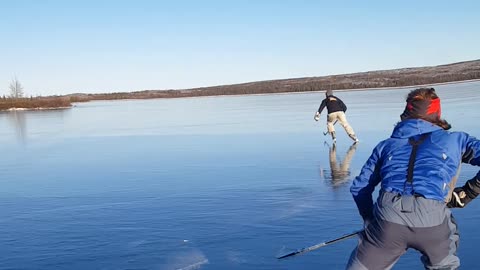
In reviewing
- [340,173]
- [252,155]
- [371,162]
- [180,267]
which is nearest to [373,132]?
[252,155]

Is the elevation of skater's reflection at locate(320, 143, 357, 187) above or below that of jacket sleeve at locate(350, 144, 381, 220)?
below

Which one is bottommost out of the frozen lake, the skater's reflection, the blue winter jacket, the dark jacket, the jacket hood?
the skater's reflection

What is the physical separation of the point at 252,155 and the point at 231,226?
5.21 m

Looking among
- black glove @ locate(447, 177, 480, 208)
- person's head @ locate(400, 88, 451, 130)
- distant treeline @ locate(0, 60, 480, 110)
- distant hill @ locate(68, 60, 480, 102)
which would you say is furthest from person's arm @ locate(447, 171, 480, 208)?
distant hill @ locate(68, 60, 480, 102)

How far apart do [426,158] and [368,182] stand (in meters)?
0.36

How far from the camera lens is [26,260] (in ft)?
14.7

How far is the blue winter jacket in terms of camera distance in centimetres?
249

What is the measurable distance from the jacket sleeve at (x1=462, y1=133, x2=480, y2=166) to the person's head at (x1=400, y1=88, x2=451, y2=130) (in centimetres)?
15

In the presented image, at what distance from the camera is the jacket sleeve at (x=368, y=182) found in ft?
8.86

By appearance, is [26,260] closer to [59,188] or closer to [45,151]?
[59,188]

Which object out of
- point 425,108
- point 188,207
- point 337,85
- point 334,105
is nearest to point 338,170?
point 188,207

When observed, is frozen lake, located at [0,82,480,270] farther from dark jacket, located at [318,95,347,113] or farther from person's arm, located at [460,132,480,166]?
person's arm, located at [460,132,480,166]

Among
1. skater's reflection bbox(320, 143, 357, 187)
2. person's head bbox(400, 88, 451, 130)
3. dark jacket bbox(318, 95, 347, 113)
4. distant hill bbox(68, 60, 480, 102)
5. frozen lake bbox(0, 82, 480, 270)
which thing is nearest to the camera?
person's head bbox(400, 88, 451, 130)

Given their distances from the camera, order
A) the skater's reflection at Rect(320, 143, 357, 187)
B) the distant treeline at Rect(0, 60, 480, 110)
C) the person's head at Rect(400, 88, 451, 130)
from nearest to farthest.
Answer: the person's head at Rect(400, 88, 451, 130) < the skater's reflection at Rect(320, 143, 357, 187) < the distant treeline at Rect(0, 60, 480, 110)
